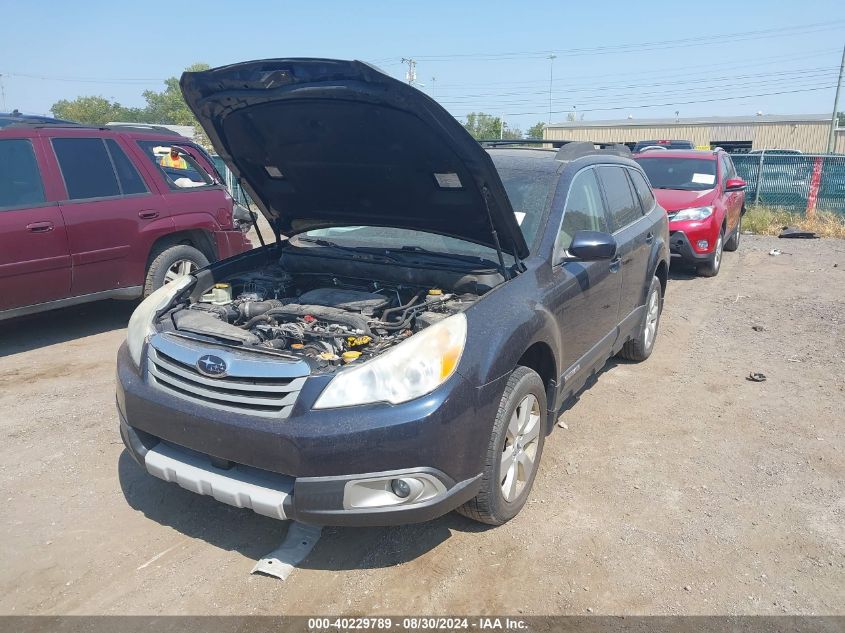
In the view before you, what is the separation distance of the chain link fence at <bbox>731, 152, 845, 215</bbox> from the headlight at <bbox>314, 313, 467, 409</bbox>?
15101 millimetres

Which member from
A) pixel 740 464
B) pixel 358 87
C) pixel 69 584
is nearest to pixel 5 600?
pixel 69 584

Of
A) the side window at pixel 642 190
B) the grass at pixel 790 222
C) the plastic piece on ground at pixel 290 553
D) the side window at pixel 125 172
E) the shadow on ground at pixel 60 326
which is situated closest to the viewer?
the plastic piece on ground at pixel 290 553

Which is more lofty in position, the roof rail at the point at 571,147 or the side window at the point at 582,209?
the roof rail at the point at 571,147

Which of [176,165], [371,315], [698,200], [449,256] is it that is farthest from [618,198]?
[698,200]

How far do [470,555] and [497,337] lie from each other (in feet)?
3.36

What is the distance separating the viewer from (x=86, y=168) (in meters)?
6.20

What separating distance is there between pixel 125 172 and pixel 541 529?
5315mm

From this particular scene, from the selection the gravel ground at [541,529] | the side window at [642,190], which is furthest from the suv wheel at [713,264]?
the gravel ground at [541,529]

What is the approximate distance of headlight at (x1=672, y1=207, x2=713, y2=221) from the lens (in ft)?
30.8

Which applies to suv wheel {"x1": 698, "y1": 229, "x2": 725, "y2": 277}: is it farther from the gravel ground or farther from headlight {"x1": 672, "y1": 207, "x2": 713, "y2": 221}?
the gravel ground

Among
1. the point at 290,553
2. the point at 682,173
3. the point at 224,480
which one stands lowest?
the point at 290,553

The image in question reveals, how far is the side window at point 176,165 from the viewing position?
271 inches

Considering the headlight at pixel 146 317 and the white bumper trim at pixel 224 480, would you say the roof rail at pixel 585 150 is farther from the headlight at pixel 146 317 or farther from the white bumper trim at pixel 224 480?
the white bumper trim at pixel 224 480

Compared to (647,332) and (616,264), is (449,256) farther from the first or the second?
(647,332)
